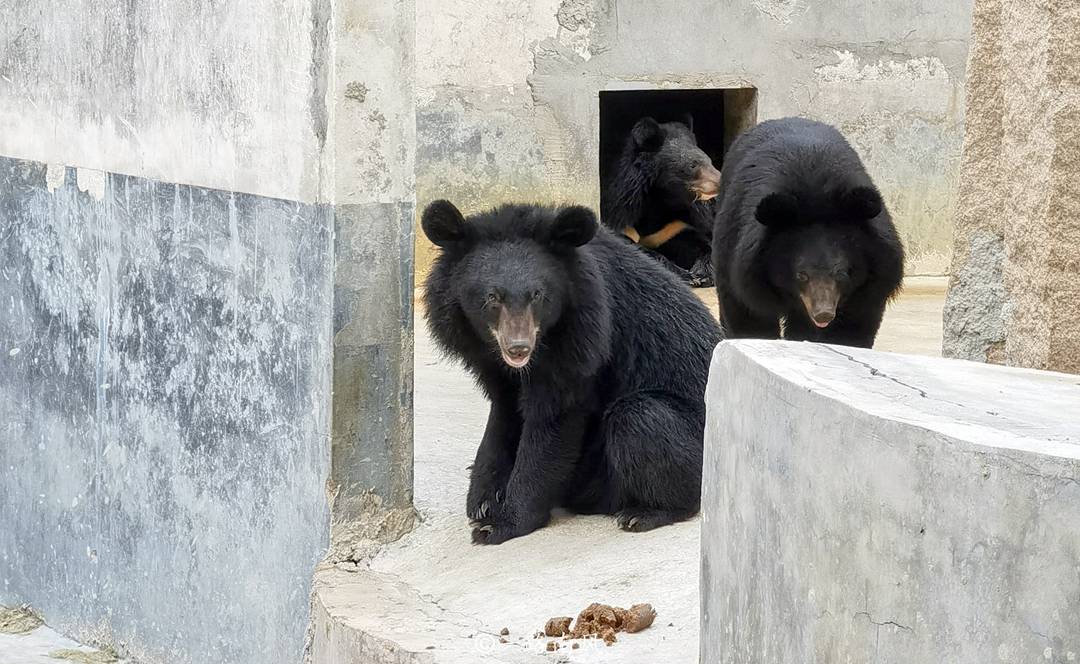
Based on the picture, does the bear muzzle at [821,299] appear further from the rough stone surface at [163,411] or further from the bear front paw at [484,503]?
the rough stone surface at [163,411]

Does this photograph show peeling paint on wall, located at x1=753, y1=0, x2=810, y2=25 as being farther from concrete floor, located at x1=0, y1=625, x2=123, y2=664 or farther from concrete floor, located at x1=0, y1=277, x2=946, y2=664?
concrete floor, located at x1=0, y1=625, x2=123, y2=664

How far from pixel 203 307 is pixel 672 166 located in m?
6.24

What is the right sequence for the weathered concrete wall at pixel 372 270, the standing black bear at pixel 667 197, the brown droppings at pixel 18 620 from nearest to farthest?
the weathered concrete wall at pixel 372 270 < the brown droppings at pixel 18 620 < the standing black bear at pixel 667 197

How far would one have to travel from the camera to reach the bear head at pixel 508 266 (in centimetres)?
490

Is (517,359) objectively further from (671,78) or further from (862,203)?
(671,78)

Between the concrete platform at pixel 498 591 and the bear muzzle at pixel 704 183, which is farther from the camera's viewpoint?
the bear muzzle at pixel 704 183

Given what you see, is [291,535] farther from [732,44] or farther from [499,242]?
[732,44]

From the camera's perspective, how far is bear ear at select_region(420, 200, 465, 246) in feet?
16.5

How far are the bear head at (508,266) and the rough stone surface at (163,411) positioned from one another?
49 centimetres

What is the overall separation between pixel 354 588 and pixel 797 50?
24.4 feet

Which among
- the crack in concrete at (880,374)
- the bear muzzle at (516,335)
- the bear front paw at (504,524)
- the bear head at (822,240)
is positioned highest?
the bear head at (822,240)

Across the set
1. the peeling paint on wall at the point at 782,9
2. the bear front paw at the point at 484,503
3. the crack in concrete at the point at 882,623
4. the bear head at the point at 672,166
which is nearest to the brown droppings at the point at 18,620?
the bear front paw at the point at 484,503

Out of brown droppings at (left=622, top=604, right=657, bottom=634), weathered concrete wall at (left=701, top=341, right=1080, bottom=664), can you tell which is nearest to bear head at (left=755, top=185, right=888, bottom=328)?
brown droppings at (left=622, top=604, right=657, bottom=634)

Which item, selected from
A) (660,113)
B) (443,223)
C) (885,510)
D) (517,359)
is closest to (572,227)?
(443,223)
